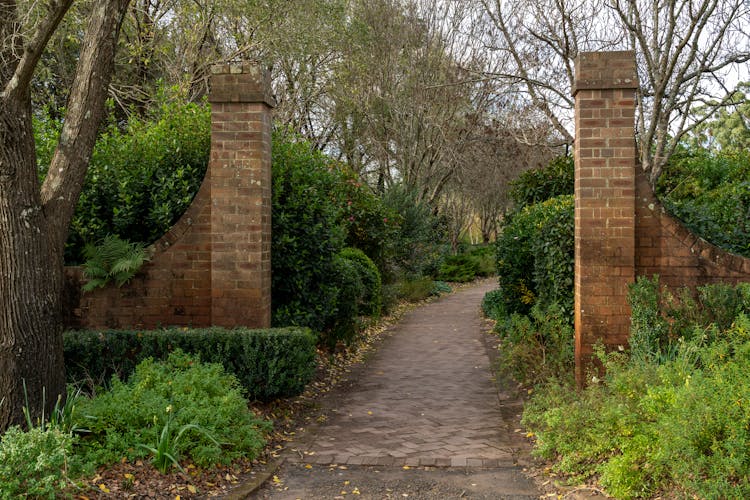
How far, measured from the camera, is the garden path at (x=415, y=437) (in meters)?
4.82

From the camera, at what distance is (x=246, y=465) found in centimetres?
514

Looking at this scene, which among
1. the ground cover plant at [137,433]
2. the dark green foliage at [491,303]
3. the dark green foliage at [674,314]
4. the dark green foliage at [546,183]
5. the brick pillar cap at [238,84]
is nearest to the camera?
the ground cover plant at [137,433]

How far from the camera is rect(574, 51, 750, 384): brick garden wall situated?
6273mm

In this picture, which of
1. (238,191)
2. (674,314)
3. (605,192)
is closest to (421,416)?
(674,314)

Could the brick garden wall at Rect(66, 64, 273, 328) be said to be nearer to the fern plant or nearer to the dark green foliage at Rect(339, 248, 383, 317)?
the fern plant

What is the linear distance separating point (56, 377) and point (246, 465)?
66.1 inches

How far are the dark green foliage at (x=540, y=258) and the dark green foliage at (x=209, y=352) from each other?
298 cm

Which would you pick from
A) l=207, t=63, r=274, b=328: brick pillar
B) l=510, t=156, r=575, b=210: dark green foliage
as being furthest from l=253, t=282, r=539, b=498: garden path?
l=510, t=156, r=575, b=210: dark green foliage

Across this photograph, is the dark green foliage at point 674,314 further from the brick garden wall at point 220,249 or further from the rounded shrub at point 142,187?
the rounded shrub at point 142,187

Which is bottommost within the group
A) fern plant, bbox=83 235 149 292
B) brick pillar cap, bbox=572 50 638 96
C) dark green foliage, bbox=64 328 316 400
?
dark green foliage, bbox=64 328 316 400

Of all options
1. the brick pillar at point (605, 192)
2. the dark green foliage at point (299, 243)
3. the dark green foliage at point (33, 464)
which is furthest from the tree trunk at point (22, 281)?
the brick pillar at point (605, 192)

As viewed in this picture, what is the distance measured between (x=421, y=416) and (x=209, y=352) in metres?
Answer: 2.22

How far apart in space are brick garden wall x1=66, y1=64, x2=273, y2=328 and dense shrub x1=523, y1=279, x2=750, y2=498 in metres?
3.23

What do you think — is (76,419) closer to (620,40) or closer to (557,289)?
(557,289)
